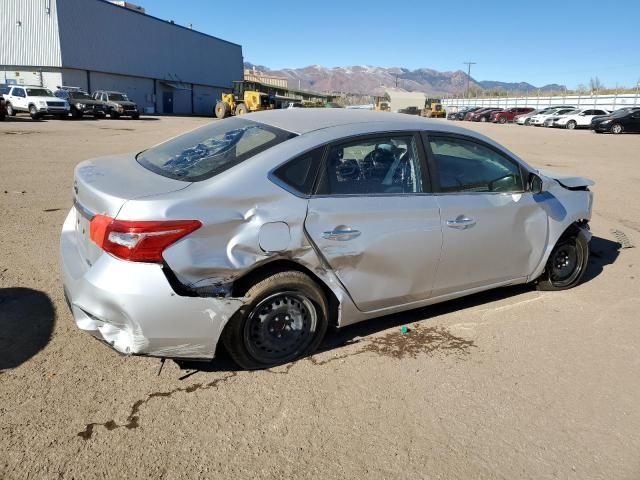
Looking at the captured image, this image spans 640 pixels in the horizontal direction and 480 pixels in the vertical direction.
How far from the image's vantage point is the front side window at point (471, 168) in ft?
12.4

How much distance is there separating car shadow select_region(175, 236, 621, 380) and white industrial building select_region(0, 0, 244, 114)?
48041mm

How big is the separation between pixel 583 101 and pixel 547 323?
200 ft

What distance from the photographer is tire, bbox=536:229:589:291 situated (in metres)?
4.71

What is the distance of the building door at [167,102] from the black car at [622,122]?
42641mm

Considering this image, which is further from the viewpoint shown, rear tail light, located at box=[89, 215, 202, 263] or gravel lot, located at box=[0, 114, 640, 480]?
rear tail light, located at box=[89, 215, 202, 263]

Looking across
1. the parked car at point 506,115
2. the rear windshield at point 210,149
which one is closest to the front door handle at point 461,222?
the rear windshield at point 210,149

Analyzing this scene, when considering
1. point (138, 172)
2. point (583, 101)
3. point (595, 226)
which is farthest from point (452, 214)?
point (583, 101)

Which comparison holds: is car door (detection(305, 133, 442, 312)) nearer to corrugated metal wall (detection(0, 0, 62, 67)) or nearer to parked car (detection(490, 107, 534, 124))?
corrugated metal wall (detection(0, 0, 62, 67))

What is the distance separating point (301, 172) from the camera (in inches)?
125

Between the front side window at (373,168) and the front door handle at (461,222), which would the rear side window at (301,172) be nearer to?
the front side window at (373,168)

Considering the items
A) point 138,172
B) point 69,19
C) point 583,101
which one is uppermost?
point 69,19

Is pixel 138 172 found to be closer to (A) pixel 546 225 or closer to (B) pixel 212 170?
(B) pixel 212 170

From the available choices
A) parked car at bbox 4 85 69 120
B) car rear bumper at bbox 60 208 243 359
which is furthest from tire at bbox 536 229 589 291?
parked car at bbox 4 85 69 120

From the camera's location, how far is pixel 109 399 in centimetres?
289
